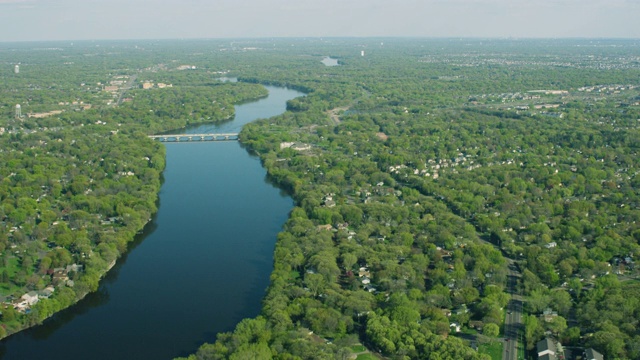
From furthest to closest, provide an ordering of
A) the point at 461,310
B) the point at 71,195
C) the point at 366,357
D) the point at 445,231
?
the point at 71,195 → the point at 445,231 → the point at 461,310 → the point at 366,357

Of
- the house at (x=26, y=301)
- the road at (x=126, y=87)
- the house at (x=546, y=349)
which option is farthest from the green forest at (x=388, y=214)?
the road at (x=126, y=87)

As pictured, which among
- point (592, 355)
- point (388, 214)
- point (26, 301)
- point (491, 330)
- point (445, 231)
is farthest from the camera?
point (388, 214)

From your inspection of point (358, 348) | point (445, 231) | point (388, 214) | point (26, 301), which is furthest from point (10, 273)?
point (445, 231)

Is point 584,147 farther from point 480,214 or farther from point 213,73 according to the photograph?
point 213,73

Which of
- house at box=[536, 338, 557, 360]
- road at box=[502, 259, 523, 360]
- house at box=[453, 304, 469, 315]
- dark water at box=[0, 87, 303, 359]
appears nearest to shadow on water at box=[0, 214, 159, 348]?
dark water at box=[0, 87, 303, 359]

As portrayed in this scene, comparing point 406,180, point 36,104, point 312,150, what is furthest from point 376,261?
point 36,104

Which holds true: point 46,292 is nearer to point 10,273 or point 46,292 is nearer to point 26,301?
point 26,301
